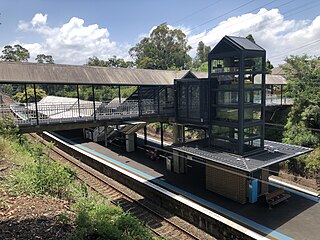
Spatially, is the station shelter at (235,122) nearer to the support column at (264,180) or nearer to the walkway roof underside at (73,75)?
the support column at (264,180)

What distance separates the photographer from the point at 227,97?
1388 cm

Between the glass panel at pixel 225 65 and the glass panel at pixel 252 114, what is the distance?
2.27m

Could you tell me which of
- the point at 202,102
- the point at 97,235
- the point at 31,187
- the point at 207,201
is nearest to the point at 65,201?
the point at 31,187

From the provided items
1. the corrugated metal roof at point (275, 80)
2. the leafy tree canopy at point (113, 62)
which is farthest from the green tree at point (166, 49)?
the corrugated metal roof at point (275, 80)

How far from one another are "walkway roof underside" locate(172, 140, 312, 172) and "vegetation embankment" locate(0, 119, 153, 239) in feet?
19.1

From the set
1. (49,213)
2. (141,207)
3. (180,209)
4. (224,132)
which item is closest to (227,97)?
(224,132)

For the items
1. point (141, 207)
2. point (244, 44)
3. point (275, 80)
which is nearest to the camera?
point (141, 207)

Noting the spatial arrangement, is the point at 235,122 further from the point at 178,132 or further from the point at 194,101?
the point at 178,132

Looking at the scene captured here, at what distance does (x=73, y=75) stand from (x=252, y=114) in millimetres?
10593

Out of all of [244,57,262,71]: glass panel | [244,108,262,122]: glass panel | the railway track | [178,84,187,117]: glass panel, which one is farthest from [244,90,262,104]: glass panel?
the railway track

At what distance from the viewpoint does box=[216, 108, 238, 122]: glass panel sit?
44.5ft

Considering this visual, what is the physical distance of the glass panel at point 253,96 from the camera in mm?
13372

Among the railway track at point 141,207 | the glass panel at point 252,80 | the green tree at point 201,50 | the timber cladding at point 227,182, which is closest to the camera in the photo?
the railway track at point 141,207

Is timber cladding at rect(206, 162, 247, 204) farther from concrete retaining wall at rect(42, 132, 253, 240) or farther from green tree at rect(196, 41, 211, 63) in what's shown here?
green tree at rect(196, 41, 211, 63)
